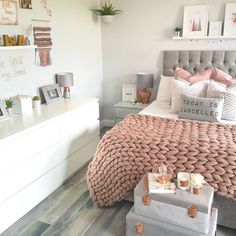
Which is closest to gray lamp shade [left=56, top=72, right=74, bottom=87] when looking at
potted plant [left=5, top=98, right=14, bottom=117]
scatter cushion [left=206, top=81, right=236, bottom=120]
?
potted plant [left=5, top=98, right=14, bottom=117]

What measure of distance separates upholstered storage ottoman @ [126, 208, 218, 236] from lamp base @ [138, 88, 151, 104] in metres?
2.18

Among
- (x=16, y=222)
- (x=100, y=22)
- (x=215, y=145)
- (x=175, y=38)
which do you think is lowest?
(x=16, y=222)

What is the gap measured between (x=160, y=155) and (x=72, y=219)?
3.08ft

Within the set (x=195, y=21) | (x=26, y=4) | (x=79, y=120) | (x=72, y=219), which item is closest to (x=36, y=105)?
(x=79, y=120)

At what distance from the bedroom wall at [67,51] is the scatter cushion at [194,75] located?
132 cm

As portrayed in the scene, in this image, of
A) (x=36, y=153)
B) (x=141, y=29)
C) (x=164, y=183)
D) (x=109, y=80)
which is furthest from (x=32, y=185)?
(x=141, y=29)

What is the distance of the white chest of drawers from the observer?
2.10 meters

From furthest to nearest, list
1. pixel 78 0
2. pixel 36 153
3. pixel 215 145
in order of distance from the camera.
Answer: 1. pixel 78 0
2. pixel 36 153
3. pixel 215 145

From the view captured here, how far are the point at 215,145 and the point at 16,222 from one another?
1.75 m

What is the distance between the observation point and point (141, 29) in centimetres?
390

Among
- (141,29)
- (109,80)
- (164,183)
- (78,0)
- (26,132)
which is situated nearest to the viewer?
(164,183)

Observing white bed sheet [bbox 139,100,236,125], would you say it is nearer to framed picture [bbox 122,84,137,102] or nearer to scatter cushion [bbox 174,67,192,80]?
scatter cushion [bbox 174,67,192,80]

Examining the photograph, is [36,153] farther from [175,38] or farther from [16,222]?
[175,38]

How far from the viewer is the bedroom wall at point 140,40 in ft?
11.8
